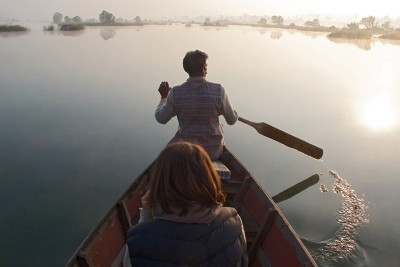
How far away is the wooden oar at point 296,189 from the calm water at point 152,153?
0.54ft

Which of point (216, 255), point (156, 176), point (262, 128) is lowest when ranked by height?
point (262, 128)

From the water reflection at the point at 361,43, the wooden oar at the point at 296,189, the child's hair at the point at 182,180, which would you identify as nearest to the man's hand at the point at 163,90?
the child's hair at the point at 182,180

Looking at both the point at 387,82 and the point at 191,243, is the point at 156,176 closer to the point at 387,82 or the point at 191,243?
the point at 191,243

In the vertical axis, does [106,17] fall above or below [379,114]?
below

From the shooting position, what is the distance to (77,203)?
7.11m

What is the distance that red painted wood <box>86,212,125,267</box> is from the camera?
3428 millimetres

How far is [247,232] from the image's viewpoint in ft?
14.8

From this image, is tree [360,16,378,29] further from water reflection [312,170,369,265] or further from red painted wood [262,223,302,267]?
red painted wood [262,223,302,267]

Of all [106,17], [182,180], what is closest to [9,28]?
[182,180]

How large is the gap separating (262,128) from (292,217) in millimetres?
2158

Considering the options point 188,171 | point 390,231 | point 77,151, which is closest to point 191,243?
point 188,171

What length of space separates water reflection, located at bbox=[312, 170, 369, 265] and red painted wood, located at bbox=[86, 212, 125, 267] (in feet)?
11.4

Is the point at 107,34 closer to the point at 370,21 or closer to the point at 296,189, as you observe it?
the point at 296,189

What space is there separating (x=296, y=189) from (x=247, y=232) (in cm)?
391
